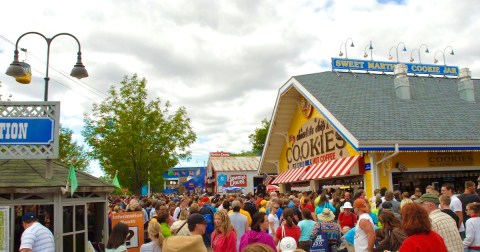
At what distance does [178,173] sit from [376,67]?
2616 inches

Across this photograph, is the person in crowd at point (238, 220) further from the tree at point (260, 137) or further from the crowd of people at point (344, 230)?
the tree at point (260, 137)

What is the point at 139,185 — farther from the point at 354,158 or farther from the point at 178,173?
the point at 178,173

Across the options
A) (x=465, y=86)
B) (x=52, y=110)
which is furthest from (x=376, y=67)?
(x=52, y=110)

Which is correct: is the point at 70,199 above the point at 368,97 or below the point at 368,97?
below

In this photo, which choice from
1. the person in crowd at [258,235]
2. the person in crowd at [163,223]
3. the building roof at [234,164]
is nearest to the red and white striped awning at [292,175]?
the person in crowd at [163,223]

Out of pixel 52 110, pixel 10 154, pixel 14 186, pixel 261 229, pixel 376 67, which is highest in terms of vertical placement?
pixel 376 67

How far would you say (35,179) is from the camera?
796 centimetres

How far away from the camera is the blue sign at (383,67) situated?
24.3 meters

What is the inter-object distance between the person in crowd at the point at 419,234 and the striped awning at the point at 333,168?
12.7m

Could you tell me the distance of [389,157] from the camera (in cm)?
1619

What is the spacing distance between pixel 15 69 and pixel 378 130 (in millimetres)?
12170

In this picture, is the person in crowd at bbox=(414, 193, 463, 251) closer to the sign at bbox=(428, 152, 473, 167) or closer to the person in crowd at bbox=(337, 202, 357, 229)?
the person in crowd at bbox=(337, 202, 357, 229)

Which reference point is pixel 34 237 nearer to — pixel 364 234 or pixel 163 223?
pixel 163 223

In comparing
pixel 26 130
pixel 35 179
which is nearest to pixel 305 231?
pixel 35 179
